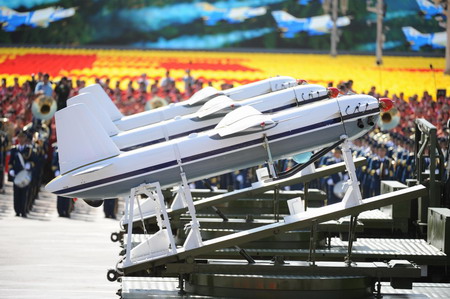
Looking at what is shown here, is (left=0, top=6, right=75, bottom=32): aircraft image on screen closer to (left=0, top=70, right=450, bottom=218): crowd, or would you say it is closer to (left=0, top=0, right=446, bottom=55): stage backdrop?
(left=0, top=0, right=446, bottom=55): stage backdrop

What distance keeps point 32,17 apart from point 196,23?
300 inches

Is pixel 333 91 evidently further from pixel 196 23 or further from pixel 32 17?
pixel 196 23

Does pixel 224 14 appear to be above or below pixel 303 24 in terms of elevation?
above

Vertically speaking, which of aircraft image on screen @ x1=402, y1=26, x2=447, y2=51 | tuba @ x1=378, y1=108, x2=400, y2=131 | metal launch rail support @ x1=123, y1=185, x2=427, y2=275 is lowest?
aircraft image on screen @ x1=402, y1=26, x2=447, y2=51

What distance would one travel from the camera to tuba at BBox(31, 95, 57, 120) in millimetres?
30547

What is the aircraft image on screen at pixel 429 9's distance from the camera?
35.8 metres

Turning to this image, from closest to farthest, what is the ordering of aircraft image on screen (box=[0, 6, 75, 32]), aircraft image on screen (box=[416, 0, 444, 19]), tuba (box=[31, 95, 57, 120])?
tuba (box=[31, 95, 57, 120]), aircraft image on screen (box=[416, 0, 444, 19]), aircraft image on screen (box=[0, 6, 75, 32])

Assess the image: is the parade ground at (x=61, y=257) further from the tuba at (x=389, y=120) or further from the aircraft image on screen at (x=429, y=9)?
the aircraft image on screen at (x=429, y=9)

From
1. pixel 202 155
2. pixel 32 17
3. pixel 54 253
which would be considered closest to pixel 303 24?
pixel 32 17

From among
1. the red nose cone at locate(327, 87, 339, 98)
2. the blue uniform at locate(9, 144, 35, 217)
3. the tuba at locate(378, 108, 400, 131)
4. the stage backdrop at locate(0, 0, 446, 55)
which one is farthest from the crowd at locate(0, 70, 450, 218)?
the stage backdrop at locate(0, 0, 446, 55)

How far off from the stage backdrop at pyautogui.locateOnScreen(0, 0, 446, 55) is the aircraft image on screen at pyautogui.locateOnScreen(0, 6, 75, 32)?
4 cm

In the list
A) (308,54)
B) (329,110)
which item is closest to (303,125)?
(329,110)

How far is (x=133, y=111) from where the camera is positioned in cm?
3381

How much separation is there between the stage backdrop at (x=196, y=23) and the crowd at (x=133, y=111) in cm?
1139
